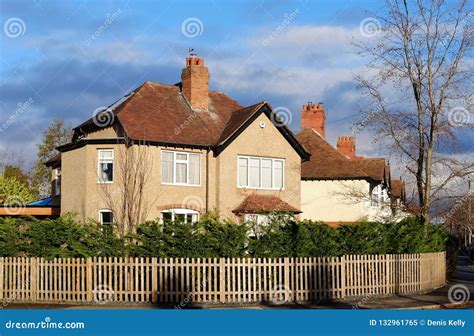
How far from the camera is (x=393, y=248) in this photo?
Answer: 22.2 metres

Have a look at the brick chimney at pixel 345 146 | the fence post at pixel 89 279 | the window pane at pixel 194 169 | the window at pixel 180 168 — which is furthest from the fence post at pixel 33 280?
the brick chimney at pixel 345 146

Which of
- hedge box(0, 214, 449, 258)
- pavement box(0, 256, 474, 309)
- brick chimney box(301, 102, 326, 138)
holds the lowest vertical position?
pavement box(0, 256, 474, 309)

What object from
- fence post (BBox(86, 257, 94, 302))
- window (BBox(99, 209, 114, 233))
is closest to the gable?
window (BBox(99, 209, 114, 233))

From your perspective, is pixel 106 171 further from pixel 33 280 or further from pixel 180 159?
pixel 33 280

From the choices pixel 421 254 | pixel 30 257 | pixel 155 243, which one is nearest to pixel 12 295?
pixel 30 257

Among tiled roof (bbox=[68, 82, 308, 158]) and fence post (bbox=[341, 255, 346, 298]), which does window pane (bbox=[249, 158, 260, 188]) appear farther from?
fence post (bbox=[341, 255, 346, 298])

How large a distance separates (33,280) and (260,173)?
1473 centimetres

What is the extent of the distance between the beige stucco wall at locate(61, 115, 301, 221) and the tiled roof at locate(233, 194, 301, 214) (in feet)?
0.99

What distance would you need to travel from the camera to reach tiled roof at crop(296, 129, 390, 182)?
4219 centimetres

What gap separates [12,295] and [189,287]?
545 centimetres

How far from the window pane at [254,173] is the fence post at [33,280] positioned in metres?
13.9

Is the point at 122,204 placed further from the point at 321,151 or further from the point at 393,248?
the point at 321,151

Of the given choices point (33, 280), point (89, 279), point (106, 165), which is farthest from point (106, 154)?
point (89, 279)

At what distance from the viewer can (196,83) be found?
32.6m
